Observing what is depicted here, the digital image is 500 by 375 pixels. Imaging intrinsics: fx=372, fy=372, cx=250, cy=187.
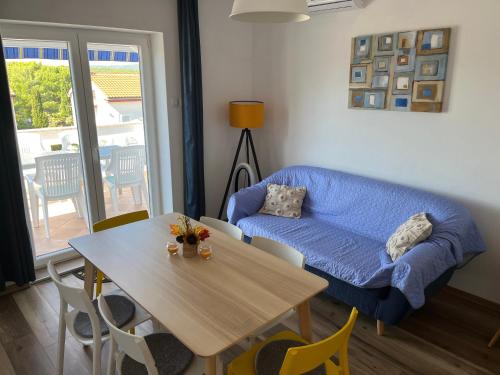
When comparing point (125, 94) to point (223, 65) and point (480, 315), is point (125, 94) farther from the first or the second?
point (480, 315)

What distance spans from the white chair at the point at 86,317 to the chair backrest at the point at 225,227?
709 millimetres

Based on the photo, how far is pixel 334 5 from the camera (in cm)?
320

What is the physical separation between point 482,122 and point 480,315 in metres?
1.43

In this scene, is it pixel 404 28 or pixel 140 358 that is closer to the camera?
pixel 140 358

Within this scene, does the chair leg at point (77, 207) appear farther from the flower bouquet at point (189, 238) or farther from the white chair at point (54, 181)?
the flower bouquet at point (189, 238)

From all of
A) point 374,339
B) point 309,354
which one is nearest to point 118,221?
point 309,354

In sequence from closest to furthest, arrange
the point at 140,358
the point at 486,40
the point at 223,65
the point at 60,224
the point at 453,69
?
1. the point at 140,358
2. the point at 486,40
3. the point at 453,69
4. the point at 60,224
5. the point at 223,65

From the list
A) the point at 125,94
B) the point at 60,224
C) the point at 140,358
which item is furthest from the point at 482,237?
the point at 60,224

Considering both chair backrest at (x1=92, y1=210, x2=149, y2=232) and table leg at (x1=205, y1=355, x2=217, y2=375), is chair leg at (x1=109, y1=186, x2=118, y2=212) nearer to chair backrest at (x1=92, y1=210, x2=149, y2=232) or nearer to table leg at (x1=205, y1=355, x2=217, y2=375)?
chair backrest at (x1=92, y1=210, x2=149, y2=232)

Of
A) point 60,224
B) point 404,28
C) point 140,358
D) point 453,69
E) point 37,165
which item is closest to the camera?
point 140,358

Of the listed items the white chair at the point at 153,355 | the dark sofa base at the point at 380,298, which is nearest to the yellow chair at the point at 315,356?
the white chair at the point at 153,355

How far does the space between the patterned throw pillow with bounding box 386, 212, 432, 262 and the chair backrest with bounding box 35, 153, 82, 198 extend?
111 inches

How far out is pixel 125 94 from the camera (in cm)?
367

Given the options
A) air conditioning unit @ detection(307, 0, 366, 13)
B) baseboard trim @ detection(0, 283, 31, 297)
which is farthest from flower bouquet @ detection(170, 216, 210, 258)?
air conditioning unit @ detection(307, 0, 366, 13)
